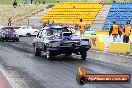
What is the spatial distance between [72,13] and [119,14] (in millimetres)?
8970

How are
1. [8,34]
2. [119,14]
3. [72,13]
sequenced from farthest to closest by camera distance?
1. [72,13]
2. [119,14]
3. [8,34]

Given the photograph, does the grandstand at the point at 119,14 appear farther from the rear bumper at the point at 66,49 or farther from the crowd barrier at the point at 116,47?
the rear bumper at the point at 66,49

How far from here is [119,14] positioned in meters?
61.4

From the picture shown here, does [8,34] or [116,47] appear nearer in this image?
[116,47]

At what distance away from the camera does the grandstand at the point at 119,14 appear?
59219mm

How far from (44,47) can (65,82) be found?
856cm

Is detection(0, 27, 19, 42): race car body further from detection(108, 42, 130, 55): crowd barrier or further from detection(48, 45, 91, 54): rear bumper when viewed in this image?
detection(48, 45, 91, 54): rear bumper

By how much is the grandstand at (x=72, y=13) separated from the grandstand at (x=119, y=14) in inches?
104

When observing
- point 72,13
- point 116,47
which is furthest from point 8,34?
point 72,13

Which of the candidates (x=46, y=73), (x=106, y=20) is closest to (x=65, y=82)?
(x=46, y=73)

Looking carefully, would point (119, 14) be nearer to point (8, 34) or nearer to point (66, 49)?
point (8, 34)

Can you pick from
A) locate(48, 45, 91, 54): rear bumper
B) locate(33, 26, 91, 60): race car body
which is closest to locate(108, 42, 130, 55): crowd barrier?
locate(33, 26, 91, 60): race car body

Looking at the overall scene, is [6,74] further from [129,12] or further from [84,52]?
[129,12]

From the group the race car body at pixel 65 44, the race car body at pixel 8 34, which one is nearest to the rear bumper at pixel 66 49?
the race car body at pixel 65 44
